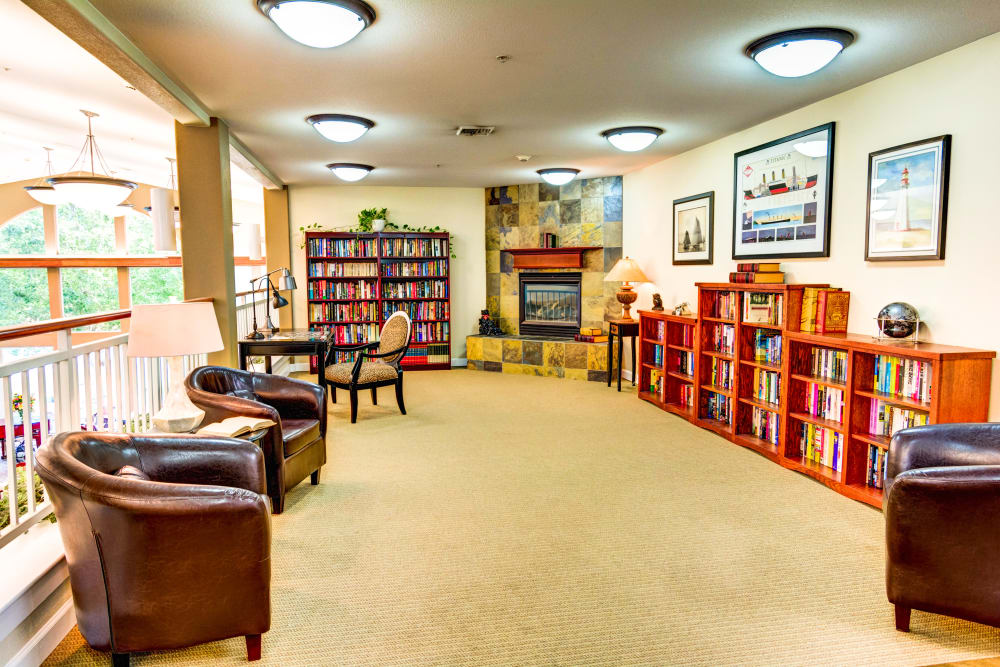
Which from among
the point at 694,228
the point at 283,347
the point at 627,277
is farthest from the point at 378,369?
the point at 694,228

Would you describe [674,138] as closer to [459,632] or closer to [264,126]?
[264,126]

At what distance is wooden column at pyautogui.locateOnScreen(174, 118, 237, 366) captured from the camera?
15.3ft

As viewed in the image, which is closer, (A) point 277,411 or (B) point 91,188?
(A) point 277,411

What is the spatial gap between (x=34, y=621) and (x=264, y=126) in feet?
13.3

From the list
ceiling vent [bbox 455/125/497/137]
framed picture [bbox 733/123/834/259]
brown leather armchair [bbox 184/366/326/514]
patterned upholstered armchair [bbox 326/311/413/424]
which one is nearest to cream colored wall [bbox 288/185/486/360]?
patterned upholstered armchair [bbox 326/311/413/424]

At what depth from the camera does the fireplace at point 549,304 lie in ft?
26.8

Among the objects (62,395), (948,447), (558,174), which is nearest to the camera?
(948,447)

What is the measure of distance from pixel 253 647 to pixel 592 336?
19.8 feet

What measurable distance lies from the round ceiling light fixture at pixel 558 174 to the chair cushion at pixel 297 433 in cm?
454

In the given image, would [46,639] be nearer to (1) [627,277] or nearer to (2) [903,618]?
(2) [903,618]

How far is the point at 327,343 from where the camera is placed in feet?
18.0

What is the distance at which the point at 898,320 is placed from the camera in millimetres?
3602

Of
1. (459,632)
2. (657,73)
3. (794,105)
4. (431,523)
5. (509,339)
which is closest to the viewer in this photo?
(459,632)

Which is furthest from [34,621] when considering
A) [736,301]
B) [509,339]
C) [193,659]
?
[509,339]
